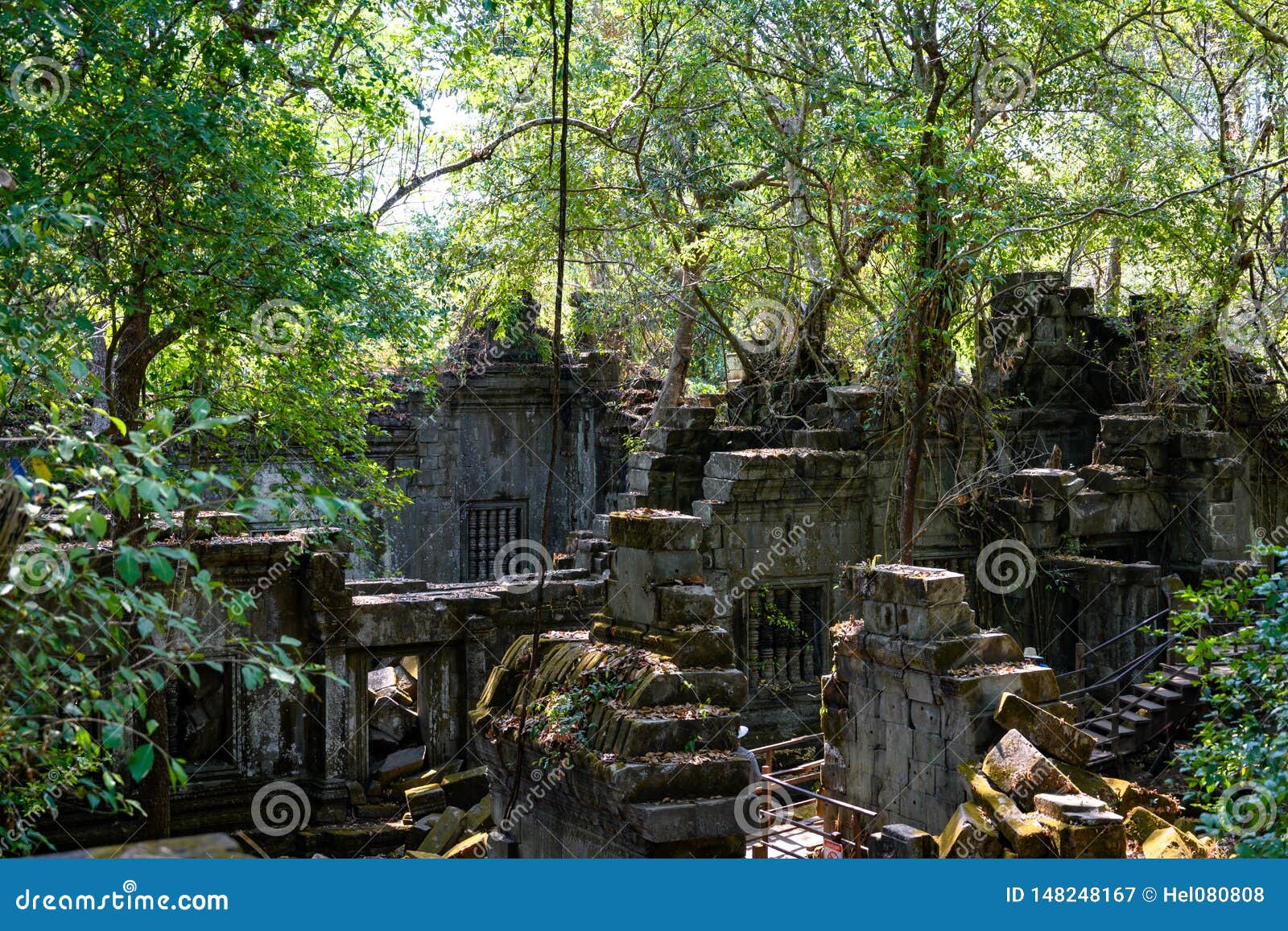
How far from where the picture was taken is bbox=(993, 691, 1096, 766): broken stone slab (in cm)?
929

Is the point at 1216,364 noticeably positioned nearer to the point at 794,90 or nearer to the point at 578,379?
the point at 794,90

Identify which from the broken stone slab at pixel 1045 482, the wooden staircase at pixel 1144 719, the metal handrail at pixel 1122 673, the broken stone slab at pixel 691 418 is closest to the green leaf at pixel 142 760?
the wooden staircase at pixel 1144 719

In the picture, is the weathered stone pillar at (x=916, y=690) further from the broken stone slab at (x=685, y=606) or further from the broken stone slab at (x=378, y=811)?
the broken stone slab at (x=378, y=811)

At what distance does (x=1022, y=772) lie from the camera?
8.80 metres

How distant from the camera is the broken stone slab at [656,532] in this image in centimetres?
870

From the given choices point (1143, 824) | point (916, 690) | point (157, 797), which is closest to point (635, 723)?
point (916, 690)

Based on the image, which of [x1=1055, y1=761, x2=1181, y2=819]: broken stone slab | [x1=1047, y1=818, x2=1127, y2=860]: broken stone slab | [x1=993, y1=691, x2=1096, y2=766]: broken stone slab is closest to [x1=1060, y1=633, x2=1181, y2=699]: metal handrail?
[x1=1055, y1=761, x2=1181, y2=819]: broken stone slab

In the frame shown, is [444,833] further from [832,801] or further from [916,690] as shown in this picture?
[916,690]

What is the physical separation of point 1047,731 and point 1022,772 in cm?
64

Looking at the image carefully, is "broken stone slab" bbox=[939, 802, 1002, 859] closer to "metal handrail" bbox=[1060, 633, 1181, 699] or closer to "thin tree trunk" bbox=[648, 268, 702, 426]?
"metal handrail" bbox=[1060, 633, 1181, 699]

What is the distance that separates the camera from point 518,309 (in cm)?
2186

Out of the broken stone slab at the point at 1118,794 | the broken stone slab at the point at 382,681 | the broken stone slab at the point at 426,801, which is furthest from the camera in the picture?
the broken stone slab at the point at 382,681

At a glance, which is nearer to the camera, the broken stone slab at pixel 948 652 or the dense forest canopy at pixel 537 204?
the dense forest canopy at pixel 537 204

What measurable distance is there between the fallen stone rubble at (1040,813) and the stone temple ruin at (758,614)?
1.0 inches
